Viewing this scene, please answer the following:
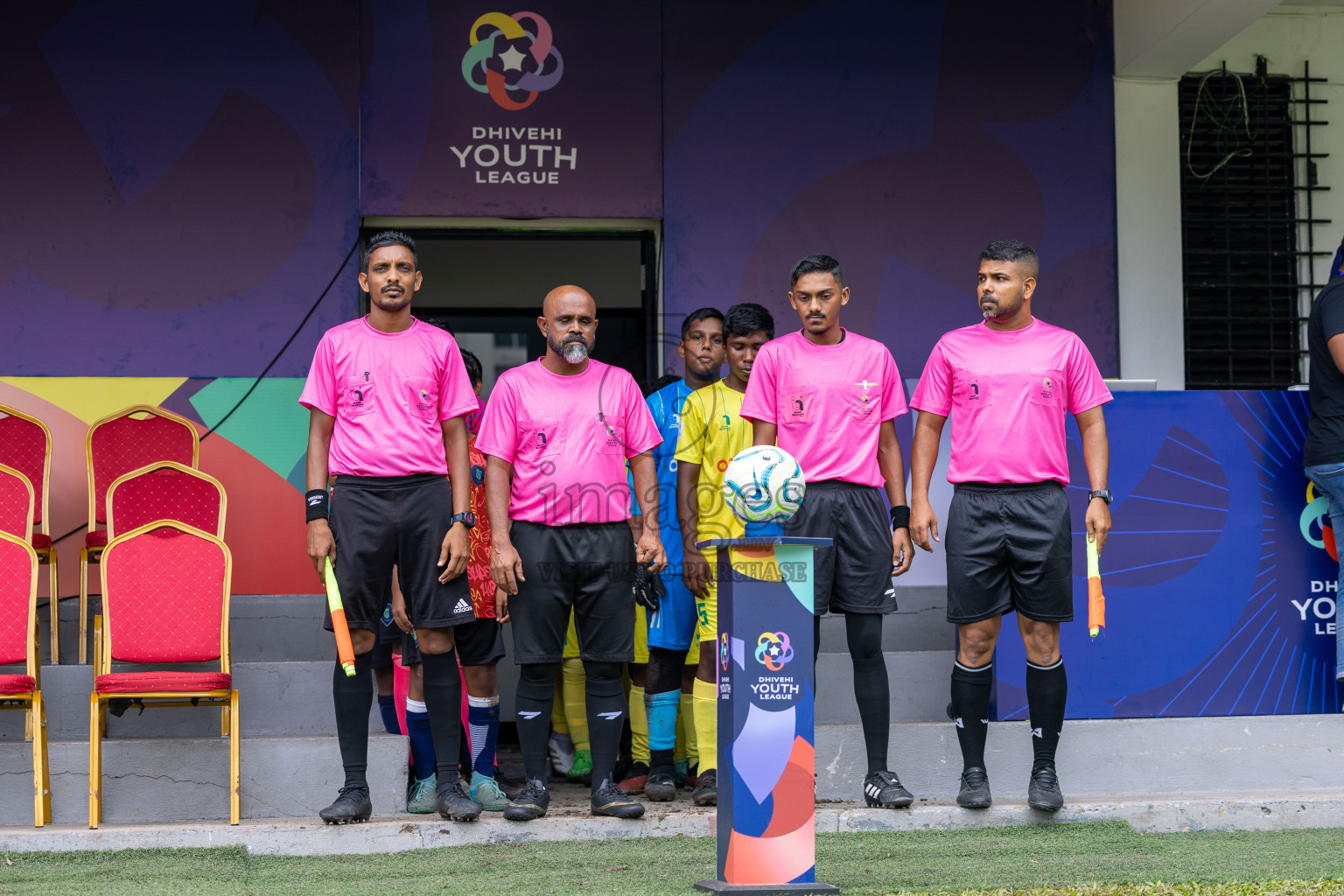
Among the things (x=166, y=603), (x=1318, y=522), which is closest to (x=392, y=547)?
(x=166, y=603)

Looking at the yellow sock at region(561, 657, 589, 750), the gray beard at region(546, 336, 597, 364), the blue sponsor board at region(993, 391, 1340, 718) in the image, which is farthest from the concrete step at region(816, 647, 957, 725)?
the gray beard at region(546, 336, 597, 364)

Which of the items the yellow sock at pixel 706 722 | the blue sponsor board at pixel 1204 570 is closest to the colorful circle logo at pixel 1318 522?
the blue sponsor board at pixel 1204 570

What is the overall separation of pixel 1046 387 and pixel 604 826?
2.14 m

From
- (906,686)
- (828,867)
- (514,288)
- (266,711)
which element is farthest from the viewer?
(514,288)

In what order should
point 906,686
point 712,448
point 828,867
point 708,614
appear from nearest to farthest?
point 828,867
point 708,614
point 712,448
point 906,686

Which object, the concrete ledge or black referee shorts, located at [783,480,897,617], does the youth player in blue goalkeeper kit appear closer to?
the concrete ledge

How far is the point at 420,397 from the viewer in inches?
176

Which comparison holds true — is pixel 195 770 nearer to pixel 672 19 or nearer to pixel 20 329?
pixel 20 329

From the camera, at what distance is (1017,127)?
7371mm

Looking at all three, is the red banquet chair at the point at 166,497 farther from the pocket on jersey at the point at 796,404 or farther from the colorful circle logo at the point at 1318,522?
the colorful circle logo at the point at 1318,522

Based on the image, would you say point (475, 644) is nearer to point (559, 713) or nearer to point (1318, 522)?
point (559, 713)

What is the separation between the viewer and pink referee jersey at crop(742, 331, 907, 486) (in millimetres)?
4633

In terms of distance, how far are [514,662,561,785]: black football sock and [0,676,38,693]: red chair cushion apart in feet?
5.53

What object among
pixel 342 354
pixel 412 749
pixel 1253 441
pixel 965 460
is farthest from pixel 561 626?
pixel 1253 441
